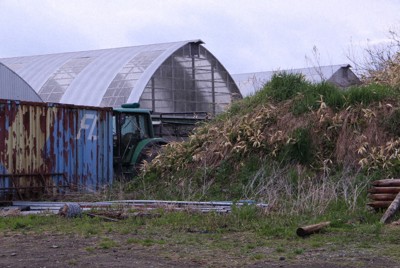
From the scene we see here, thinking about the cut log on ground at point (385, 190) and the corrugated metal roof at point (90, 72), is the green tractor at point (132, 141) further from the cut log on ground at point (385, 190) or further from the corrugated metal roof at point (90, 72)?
the corrugated metal roof at point (90, 72)

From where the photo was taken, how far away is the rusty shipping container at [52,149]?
1686 centimetres

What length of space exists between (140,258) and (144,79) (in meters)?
23.0

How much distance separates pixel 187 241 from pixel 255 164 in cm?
615

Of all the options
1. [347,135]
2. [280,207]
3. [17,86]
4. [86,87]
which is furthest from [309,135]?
[86,87]

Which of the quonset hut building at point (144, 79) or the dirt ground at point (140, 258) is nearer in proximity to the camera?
the dirt ground at point (140, 258)

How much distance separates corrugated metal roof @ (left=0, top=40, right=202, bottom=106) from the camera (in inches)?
1288

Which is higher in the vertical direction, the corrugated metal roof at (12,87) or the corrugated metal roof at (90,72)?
the corrugated metal roof at (90,72)

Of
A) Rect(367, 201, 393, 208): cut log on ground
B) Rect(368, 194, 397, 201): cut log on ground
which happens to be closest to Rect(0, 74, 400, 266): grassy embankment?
Rect(367, 201, 393, 208): cut log on ground

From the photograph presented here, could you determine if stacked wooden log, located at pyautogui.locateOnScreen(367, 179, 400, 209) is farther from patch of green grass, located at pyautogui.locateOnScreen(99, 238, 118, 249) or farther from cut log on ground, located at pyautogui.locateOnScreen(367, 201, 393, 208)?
patch of green grass, located at pyautogui.locateOnScreen(99, 238, 118, 249)

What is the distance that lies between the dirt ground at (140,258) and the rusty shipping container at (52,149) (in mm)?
6434

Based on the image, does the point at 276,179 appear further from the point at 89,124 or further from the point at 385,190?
the point at 89,124

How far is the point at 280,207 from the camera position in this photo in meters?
13.2

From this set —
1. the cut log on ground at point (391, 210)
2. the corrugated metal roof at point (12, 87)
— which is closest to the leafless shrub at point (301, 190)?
the cut log on ground at point (391, 210)

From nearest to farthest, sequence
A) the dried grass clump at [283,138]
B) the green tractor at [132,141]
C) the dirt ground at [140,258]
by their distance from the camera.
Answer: the dirt ground at [140,258]
the dried grass clump at [283,138]
the green tractor at [132,141]
